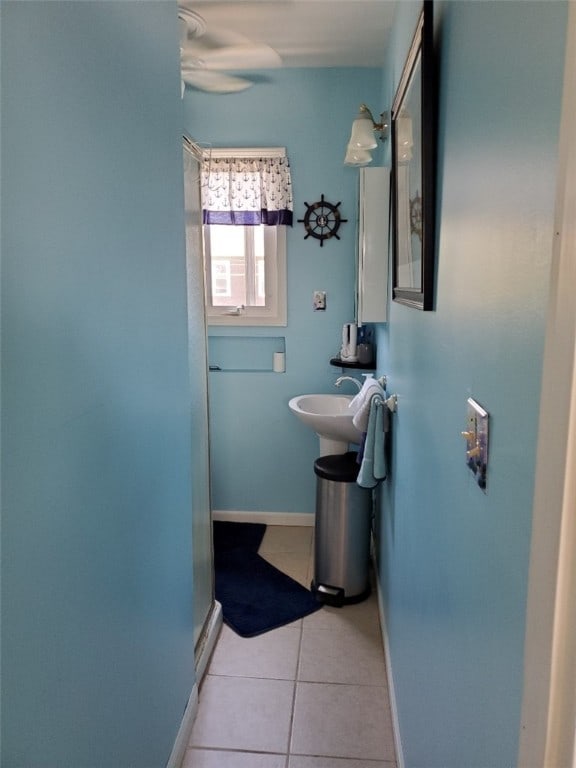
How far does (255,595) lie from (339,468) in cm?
75

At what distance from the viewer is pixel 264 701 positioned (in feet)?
6.98

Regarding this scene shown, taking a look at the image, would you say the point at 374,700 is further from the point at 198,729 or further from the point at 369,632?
the point at 198,729

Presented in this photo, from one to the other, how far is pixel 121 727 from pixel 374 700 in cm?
113

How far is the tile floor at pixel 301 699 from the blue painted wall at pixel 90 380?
1.04ft

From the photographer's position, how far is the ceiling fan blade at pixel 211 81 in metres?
2.58

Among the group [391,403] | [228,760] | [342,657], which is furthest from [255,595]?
[391,403]

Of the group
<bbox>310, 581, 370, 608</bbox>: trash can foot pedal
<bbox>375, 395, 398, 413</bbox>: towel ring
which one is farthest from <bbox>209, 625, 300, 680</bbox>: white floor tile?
<bbox>375, 395, 398, 413</bbox>: towel ring

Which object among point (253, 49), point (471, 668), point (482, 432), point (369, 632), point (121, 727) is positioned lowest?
point (369, 632)

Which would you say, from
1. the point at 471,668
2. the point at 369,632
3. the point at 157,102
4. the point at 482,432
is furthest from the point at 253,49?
the point at 369,632

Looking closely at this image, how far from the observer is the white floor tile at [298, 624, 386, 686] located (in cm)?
227

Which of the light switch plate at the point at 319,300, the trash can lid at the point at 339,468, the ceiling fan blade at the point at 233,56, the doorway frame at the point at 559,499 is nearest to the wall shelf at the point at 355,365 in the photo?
the light switch plate at the point at 319,300

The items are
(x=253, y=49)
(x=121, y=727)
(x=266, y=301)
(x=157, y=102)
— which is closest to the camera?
(x=121, y=727)

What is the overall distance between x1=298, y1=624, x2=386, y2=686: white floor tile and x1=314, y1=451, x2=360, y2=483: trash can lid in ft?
2.21

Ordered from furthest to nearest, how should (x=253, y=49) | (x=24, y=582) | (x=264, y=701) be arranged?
(x=253, y=49), (x=264, y=701), (x=24, y=582)
